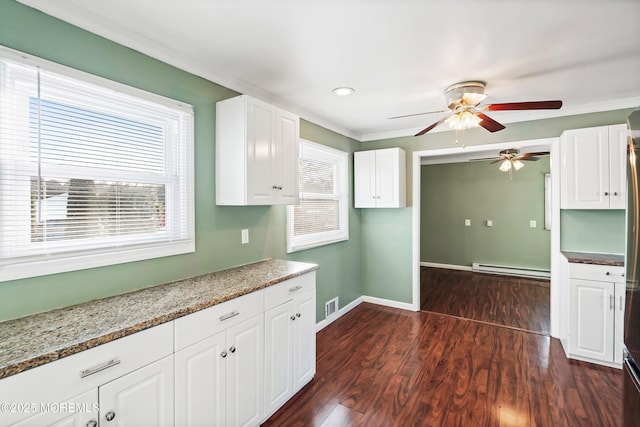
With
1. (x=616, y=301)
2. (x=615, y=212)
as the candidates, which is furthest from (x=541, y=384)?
(x=615, y=212)

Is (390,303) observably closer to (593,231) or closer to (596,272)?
(596,272)

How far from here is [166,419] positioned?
142 cm

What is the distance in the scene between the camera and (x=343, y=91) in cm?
272

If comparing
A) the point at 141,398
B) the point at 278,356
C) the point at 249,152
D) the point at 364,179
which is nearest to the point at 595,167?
the point at 364,179

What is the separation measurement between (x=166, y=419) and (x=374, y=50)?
2.37 m

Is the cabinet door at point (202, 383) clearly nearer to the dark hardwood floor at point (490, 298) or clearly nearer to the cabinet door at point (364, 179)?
the cabinet door at point (364, 179)

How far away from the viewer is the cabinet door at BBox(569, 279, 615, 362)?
264cm

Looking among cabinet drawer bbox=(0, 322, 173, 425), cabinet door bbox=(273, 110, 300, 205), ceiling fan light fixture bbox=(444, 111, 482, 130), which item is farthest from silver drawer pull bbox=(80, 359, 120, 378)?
ceiling fan light fixture bbox=(444, 111, 482, 130)

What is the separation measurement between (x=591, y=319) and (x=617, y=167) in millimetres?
1394

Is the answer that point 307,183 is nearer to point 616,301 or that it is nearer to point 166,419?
point 166,419

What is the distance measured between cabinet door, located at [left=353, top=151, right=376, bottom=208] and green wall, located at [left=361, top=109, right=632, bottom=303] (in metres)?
0.32

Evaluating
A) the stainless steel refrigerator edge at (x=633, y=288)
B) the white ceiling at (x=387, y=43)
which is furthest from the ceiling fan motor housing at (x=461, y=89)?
the stainless steel refrigerator edge at (x=633, y=288)

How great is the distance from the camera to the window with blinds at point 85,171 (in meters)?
1.41

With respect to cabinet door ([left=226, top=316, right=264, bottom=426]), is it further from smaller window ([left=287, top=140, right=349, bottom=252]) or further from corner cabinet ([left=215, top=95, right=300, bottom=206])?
smaller window ([left=287, top=140, right=349, bottom=252])
